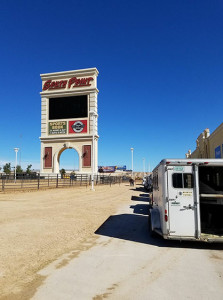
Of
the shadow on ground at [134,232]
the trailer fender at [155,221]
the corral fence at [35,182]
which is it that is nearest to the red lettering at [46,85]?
the corral fence at [35,182]

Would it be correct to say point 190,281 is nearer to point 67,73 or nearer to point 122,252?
point 122,252

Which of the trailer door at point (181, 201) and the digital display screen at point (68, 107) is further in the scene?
the digital display screen at point (68, 107)

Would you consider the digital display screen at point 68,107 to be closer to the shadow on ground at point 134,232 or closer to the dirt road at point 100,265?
the shadow on ground at point 134,232

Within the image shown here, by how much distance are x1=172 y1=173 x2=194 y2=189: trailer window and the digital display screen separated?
42.3 meters

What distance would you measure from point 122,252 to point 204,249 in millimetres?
2302

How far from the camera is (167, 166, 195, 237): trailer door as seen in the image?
6395 mm

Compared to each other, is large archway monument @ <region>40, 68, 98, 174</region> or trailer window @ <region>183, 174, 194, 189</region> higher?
large archway monument @ <region>40, 68, 98, 174</region>

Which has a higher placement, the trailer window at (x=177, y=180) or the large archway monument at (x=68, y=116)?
the large archway monument at (x=68, y=116)

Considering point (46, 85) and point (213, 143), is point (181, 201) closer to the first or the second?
point (213, 143)

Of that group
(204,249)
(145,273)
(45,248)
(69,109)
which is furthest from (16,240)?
(69,109)

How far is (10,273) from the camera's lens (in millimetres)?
4613

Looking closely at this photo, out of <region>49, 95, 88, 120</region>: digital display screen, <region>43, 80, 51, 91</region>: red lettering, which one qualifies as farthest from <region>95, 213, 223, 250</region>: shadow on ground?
<region>43, 80, 51, 91</region>: red lettering

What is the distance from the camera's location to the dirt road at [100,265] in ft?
12.9

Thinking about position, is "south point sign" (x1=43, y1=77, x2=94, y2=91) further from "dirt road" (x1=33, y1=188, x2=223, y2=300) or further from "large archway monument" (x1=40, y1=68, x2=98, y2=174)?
"dirt road" (x1=33, y1=188, x2=223, y2=300)
